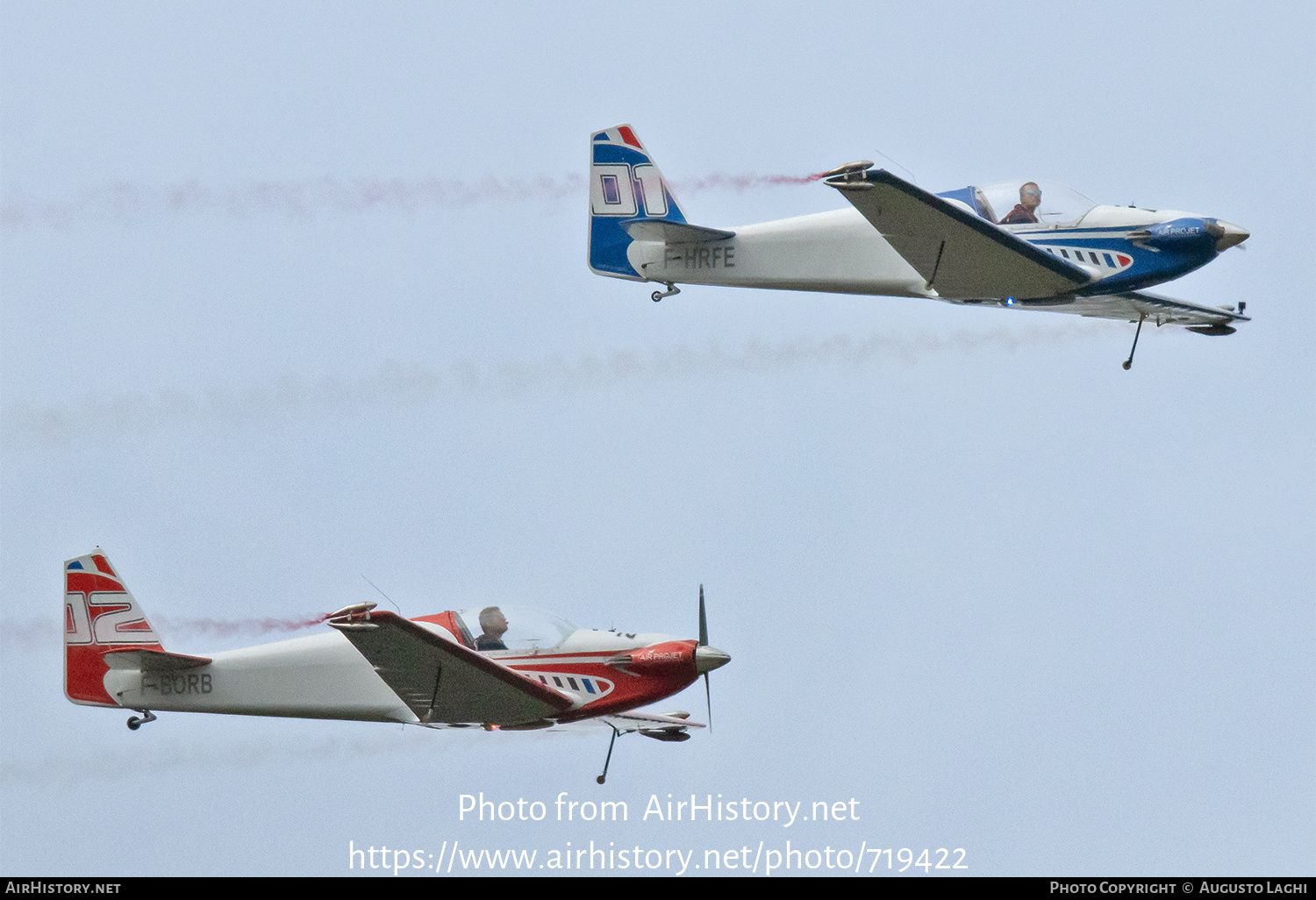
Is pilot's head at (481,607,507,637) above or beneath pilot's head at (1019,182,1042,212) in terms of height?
beneath

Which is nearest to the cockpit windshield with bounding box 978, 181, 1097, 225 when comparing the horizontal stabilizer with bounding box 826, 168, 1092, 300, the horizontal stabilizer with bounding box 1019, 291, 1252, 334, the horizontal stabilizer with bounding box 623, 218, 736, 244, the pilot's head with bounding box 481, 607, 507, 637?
the horizontal stabilizer with bounding box 826, 168, 1092, 300

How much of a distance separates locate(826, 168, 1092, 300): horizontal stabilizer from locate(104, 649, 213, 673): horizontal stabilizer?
1082cm

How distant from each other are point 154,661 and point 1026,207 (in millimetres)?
13141

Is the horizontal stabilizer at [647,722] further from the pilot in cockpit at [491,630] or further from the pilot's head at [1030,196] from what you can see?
the pilot's head at [1030,196]

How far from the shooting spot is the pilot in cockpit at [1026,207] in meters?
30.5

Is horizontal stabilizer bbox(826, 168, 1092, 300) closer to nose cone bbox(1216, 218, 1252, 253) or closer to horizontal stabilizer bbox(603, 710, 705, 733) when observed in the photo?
nose cone bbox(1216, 218, 1252, 253)

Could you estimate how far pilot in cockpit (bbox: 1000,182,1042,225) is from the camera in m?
30.5

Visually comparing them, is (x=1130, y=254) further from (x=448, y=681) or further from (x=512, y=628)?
(x=448, y=681)

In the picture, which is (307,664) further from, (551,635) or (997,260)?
(997,260)

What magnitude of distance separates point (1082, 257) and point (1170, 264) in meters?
1.14

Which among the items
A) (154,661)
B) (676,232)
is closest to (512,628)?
(154,661)

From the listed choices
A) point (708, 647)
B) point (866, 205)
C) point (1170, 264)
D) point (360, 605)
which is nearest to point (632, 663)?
point (708, 647)

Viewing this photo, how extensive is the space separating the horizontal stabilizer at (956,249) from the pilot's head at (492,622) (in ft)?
22.4

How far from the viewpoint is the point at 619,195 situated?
112 ft
